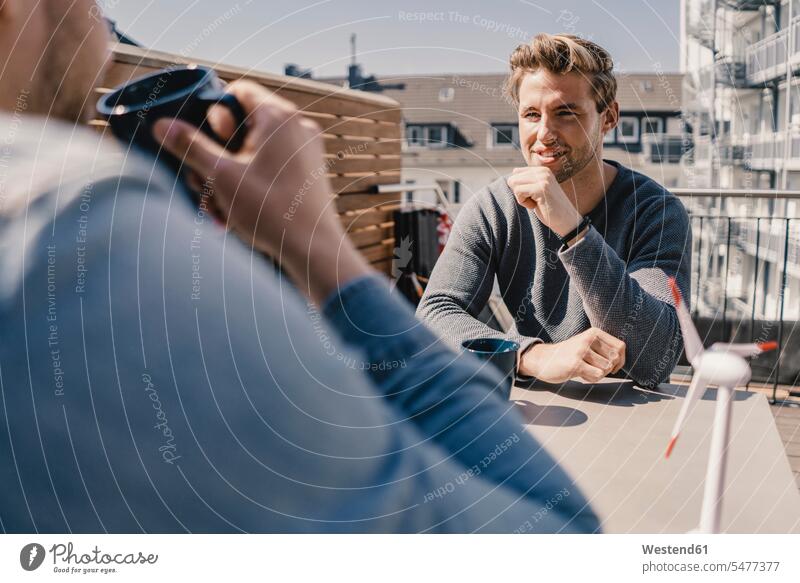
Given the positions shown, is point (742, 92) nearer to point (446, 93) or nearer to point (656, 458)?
point (446, 93)

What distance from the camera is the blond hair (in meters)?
0.63

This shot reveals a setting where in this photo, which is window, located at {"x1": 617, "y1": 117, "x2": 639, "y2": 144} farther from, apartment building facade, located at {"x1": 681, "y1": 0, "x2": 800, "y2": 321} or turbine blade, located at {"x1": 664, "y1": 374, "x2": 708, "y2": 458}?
turbine blade, located at {"x1": 664, "y1": 374, "x2": 708, "y2": 458}

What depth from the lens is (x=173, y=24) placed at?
60 cm

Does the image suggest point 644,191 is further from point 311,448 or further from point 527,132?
point 311,448

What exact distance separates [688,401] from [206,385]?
12.2 inches

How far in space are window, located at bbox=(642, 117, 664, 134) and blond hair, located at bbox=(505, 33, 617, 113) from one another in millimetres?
86

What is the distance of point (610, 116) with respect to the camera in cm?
72

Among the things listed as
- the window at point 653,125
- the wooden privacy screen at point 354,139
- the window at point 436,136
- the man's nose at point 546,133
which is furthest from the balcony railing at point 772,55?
the wooden privacy screen at point 354,139

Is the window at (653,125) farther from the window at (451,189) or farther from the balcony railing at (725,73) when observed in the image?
the window at (451,189)

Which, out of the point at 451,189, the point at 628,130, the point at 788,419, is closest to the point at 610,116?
the point at 628,130

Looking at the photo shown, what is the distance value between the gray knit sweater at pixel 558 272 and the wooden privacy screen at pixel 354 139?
0.10m

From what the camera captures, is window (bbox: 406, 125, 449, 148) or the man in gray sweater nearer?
the man in gray sweater
